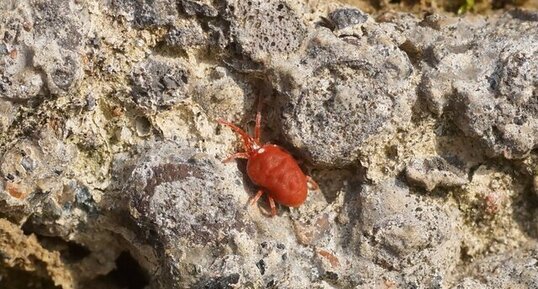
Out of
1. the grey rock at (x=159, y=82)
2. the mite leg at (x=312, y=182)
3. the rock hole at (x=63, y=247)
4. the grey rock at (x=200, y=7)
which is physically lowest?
the rock hole at (x=63, y=247)

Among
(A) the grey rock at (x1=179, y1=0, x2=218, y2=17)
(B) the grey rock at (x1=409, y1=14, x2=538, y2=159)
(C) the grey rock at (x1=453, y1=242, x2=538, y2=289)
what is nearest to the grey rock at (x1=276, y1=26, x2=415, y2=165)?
(B) the grey rock at (x1=409, y1=14, x2=538, y2=159)

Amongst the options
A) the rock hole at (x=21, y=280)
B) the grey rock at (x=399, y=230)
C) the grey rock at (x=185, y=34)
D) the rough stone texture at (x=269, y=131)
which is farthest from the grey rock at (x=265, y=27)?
the rock hole at (x=21, y=280)

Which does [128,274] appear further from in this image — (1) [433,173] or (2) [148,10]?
(1) [433,173]

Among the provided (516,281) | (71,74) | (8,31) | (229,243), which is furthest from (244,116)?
(516,281)

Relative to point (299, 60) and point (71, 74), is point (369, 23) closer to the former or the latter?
point (299, 60)

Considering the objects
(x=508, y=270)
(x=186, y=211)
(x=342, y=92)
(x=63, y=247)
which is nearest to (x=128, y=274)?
(x=63, y=247)

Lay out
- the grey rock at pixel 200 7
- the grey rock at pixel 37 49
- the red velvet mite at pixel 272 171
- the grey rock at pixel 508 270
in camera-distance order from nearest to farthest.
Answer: the grey rock at pixel 37 49 < the grey rock at pixel 200 7 < the red velvet mite at pixel 272 171 < the grey rock at pixel 508 270

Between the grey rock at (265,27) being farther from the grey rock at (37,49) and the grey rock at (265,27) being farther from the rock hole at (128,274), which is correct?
the rock hole at (128,274)
